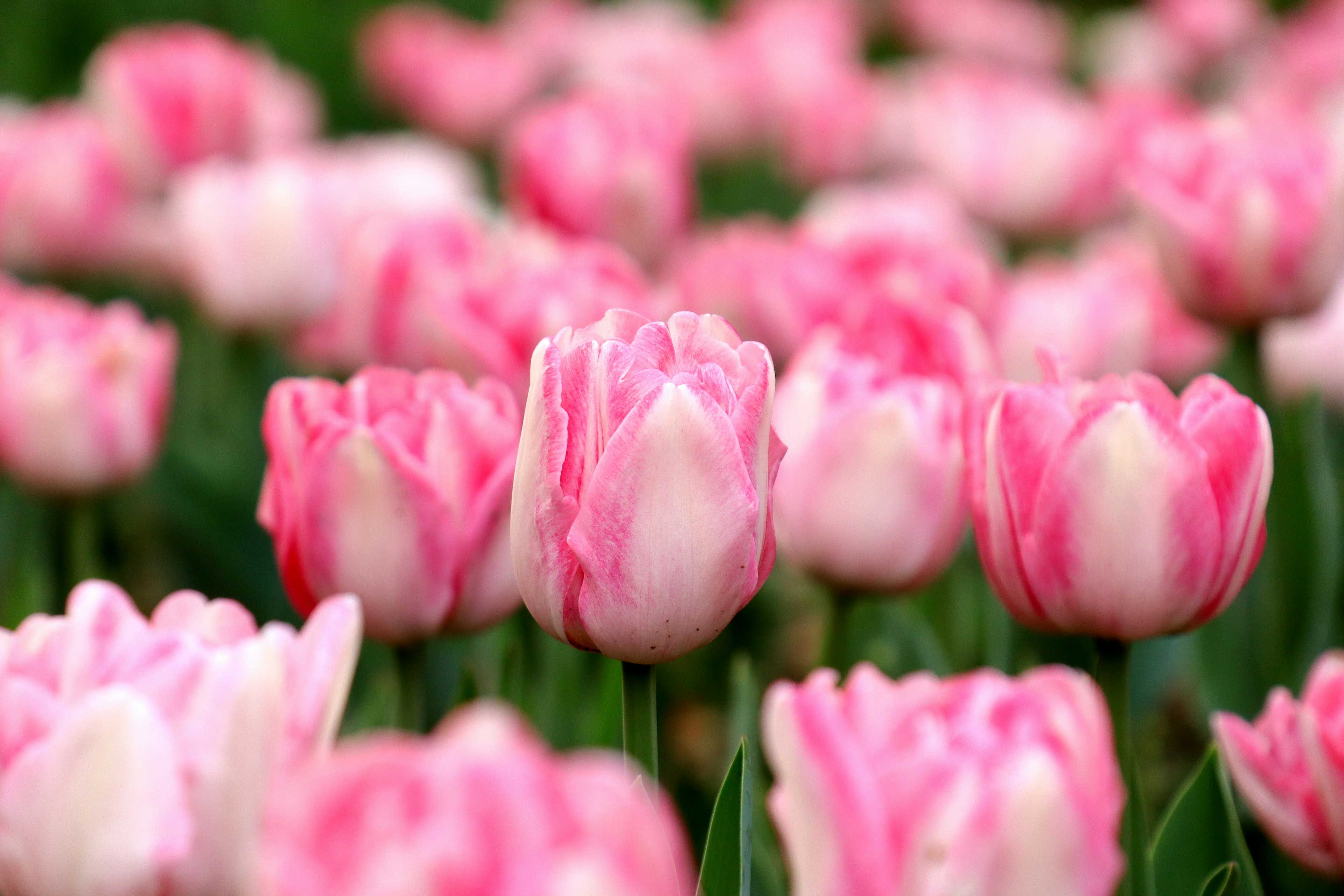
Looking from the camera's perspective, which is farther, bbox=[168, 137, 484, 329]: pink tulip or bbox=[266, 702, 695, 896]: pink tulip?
bbox=[168, 137, 484, 329]: pink tulip

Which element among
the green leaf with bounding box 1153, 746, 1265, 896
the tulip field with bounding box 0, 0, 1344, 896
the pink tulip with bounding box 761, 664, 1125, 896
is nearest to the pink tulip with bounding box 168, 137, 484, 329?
the tulip field with bounding box 0, 0, 1344, 896

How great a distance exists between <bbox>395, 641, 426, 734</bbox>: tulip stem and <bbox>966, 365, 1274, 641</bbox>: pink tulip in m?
0.36

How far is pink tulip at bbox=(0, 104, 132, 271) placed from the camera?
74.0 inches

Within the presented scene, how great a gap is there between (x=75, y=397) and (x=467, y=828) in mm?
900

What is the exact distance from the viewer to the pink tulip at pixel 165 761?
547mm

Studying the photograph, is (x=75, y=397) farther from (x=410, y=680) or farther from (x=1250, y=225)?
(x=1250, y=225)

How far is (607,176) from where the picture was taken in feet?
5.56

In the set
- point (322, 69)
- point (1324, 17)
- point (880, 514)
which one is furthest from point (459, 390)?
point (1324, 17)

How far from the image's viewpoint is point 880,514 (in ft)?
3.05

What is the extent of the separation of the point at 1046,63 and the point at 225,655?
4248mm

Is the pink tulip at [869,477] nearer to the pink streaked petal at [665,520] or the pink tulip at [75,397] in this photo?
the pink streaked petal at [665,520]

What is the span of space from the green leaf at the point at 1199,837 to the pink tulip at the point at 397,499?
0.43 m

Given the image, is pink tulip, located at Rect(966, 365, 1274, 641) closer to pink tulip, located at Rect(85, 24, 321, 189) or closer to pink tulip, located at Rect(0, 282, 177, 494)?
pink tulip, located at Rect(0, 282, 177, 494)

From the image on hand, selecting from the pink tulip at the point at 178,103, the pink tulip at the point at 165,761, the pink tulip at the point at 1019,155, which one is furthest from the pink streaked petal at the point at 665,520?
the pink tulip at the point at 1019,155
